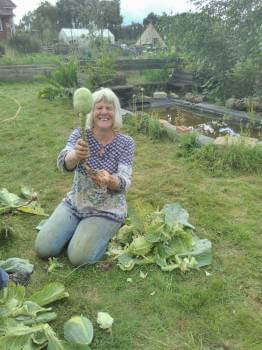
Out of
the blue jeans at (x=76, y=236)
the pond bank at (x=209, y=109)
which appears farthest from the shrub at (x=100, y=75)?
the blue jeans at (x=76, y=236)

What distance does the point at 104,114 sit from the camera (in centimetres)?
Answer: 321

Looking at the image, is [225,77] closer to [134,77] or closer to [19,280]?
[134,77]

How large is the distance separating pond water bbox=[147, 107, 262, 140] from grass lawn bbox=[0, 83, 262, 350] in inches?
51.1

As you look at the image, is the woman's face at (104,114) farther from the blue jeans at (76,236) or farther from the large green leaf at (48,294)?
the large green leaf at (48,294)

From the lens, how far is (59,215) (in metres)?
3.37

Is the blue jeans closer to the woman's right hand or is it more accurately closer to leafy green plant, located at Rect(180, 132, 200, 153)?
the woman's right hand

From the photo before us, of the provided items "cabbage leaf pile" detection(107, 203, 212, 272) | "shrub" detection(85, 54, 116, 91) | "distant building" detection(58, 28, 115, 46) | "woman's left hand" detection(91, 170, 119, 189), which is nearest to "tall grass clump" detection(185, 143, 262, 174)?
"cabbage leaf pile" detection(107, 203, 212, 272)

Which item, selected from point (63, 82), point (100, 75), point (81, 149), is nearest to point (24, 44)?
point (63, 82)

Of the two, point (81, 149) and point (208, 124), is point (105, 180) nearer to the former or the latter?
point (81, 149)

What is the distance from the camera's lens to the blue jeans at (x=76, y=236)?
3.14 metres

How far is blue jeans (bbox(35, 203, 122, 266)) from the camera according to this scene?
314 cm

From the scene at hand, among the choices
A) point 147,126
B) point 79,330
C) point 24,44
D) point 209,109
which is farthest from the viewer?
point 24,44

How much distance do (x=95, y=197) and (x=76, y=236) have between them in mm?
352

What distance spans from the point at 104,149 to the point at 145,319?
4.56ft
